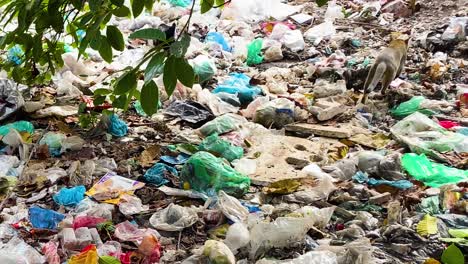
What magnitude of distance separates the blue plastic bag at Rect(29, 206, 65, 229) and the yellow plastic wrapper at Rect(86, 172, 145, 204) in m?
0.30

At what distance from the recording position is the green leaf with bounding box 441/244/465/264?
2643 millimetres

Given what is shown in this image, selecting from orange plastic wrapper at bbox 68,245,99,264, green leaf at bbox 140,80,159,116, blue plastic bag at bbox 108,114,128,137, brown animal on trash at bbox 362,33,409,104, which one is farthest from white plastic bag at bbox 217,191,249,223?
brown animal on trash at bbox 362,33,409,104

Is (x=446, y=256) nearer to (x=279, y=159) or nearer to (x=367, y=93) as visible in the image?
(x=279, y=159)

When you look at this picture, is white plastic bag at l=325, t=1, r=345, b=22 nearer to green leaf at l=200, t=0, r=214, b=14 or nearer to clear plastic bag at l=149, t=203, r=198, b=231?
clear plastic bag at l=149, t=203, r=198, b=231

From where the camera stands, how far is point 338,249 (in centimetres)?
268

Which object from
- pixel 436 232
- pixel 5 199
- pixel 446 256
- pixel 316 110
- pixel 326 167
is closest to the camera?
pixel 446 256

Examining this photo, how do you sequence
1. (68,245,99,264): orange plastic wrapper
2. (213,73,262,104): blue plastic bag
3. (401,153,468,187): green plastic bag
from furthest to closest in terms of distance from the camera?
(213,73,262,104): blue plastic bag
(401,153,468,187): green plastic bag
(68,245,99,264): orange plastic wrapper

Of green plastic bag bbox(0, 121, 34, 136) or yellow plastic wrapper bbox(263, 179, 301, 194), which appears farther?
green plastic bag bbox(0, 121, 34, 136)

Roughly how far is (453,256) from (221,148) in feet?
5.35

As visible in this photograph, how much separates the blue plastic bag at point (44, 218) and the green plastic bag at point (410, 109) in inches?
109

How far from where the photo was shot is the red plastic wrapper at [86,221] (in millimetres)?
2918

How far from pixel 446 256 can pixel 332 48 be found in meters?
3.95

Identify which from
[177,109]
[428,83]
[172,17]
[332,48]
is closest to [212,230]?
[177,109]

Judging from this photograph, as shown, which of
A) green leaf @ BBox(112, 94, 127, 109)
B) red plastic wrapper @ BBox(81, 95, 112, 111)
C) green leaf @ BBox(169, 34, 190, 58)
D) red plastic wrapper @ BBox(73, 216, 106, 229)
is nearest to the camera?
green leaf @ BBox(169, 34, 190, 58)
